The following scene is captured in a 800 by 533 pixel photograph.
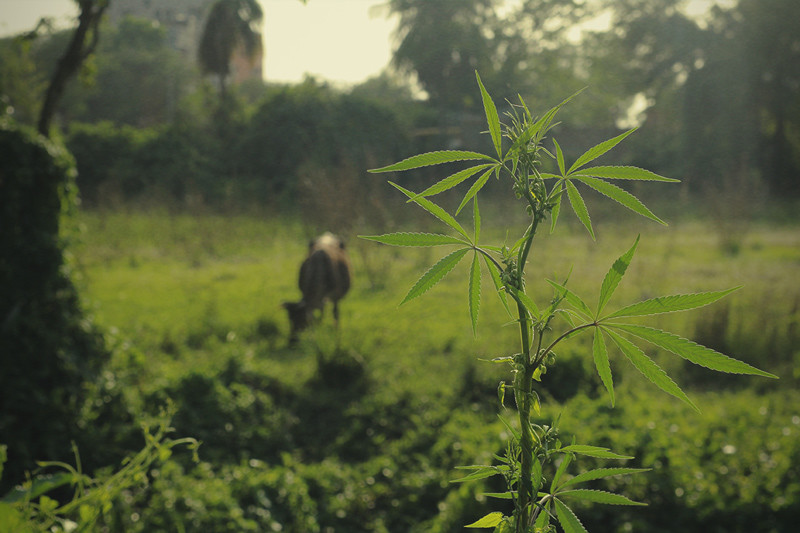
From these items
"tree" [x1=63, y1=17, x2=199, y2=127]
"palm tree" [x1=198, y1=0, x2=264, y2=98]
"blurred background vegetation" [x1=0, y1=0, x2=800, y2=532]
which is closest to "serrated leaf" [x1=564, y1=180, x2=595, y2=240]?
"blurred background vegetation" [x1=0, y1=0, x2=800, y2=532]

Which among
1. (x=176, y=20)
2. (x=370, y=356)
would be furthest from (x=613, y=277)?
(x=176, y=20)

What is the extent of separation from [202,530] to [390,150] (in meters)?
16.0

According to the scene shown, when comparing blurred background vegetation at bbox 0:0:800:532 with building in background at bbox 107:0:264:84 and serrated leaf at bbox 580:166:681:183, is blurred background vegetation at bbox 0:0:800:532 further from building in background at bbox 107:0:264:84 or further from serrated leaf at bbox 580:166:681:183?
building in background at bbox 107:0:264:84

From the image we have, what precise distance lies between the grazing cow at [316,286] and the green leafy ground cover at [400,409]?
39 cm

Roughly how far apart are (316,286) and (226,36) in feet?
58.6

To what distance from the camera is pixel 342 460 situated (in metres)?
4.37

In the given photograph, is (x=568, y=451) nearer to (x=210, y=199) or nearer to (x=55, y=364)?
(x=55, y=364)

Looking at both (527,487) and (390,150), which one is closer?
(527,487)

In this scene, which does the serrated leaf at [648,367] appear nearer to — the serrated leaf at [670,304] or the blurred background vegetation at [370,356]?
the serrated leaf at [670,304]

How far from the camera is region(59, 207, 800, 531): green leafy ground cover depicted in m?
3.32

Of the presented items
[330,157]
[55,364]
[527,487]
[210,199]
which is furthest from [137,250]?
[527,487]

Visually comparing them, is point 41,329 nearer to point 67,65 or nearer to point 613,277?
point 67,65

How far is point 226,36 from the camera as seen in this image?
69.2 feet

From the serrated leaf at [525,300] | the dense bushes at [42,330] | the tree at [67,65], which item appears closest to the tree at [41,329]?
the dense bushes at [42,330]
